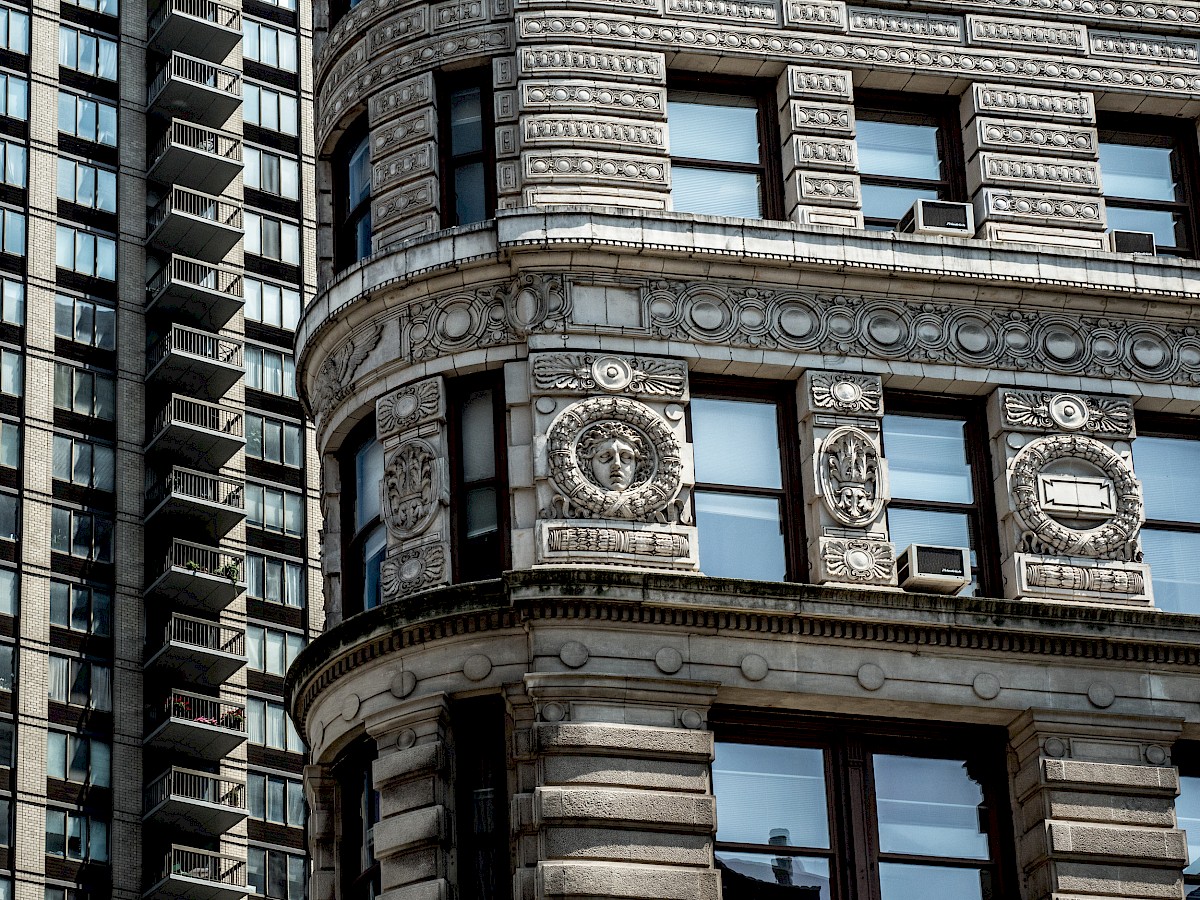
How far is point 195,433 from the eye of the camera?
97.1m

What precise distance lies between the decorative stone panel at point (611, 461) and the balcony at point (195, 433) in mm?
69182

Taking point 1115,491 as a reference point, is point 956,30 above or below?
above

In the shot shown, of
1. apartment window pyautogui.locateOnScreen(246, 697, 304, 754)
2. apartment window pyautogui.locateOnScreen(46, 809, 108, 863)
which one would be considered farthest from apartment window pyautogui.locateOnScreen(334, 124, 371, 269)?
apartment window pyautogui.locateOnScreen(246, 697, 304, 754)

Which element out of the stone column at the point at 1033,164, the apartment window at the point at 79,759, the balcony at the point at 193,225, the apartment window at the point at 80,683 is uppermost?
the balcony at the point at 193,225

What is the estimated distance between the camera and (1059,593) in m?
28.7

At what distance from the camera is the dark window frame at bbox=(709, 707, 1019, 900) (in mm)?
27469

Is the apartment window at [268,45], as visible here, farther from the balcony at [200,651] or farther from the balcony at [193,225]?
the balcony at [200,651]

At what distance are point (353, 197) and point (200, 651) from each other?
6153 cm

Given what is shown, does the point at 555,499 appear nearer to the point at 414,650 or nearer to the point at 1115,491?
the point at 414,650

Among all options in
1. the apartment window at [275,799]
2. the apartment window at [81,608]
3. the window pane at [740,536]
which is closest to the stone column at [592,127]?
the window pane at [740,536]

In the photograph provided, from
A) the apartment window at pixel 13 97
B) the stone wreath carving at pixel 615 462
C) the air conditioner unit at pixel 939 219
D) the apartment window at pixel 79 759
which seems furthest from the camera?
the apartment window at pixel 13 97

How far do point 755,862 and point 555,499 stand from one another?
15.0 feet

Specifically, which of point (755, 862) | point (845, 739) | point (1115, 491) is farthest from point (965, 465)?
point (755, 862)

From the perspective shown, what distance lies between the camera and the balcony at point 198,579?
9319 cm
